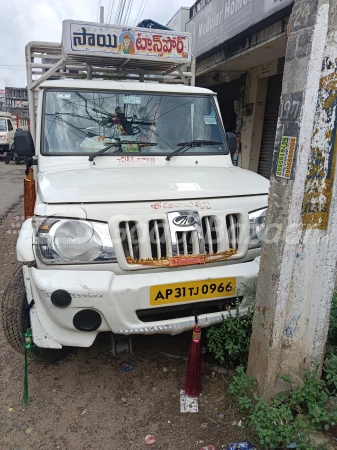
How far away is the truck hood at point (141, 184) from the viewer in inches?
91.3

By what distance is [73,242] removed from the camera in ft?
7.27

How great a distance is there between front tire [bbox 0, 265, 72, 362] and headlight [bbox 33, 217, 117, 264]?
2.37 ft

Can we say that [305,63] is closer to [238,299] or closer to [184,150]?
[238,299]

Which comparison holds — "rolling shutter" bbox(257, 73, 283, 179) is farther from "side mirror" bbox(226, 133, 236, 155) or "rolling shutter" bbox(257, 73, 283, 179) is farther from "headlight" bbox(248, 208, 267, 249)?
"headlight" bbox(248, 208, 267, 249)

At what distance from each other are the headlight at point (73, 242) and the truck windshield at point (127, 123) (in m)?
1.14

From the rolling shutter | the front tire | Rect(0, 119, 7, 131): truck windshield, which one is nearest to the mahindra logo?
the front tire

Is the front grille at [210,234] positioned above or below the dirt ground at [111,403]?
above

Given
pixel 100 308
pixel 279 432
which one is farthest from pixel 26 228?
pixel 279 432

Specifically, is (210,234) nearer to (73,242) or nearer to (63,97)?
(73,242)

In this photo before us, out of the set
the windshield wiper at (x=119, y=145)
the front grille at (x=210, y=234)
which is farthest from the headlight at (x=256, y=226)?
the windshield wiper at (x=119, y=145)

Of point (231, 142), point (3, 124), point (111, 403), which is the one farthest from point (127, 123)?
point (3, 124)

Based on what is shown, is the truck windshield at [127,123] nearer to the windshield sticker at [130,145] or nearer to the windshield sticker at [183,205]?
the windshield sticker at [130,145]

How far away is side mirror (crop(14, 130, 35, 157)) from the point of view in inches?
131

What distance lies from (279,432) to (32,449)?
1.34 m
